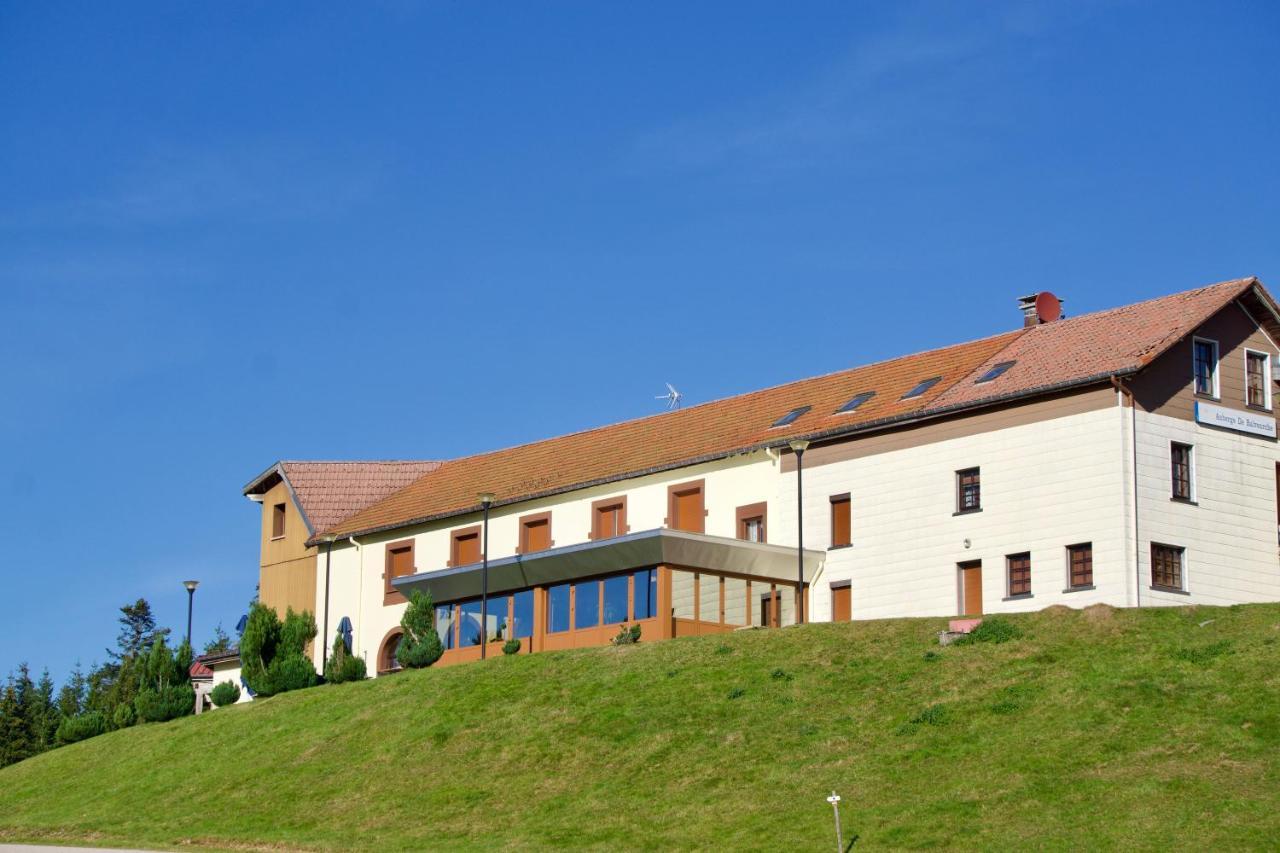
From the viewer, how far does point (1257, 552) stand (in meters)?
41.2

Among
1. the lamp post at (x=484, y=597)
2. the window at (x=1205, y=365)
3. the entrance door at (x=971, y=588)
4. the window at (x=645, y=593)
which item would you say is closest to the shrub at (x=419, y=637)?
the lamp post at (x=484, y=597)

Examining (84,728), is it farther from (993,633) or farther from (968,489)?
(993,633)

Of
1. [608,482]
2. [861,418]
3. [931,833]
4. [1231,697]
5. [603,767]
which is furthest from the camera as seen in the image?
[608,482]

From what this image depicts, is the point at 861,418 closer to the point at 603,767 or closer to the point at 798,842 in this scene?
the point at 603,767

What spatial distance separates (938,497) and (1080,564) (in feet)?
13.7

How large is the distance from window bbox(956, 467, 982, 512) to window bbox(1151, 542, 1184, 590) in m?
4.28

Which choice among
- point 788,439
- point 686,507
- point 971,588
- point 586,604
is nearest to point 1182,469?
point 971,588

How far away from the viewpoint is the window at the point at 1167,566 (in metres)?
39.0

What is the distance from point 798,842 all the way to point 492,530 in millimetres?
29272

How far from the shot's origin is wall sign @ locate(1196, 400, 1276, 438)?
41.0 meters

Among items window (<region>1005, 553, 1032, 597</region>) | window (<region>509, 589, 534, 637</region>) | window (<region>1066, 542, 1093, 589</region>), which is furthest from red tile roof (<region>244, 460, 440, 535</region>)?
window (<region>1066, 542, 1093, 589</region>)

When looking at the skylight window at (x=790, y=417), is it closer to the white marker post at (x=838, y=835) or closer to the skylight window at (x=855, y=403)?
the skylight window at (x=855, y=403)

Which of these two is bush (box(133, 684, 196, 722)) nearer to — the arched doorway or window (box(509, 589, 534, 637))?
the arched doorway

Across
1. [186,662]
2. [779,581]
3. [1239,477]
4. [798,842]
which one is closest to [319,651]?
[186,662]
